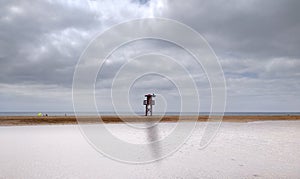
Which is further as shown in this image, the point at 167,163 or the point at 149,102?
the point at 149,102

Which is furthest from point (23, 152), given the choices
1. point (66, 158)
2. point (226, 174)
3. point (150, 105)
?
point (150, 105)

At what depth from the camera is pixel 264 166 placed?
34.4 feet

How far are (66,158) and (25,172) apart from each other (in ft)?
8.42

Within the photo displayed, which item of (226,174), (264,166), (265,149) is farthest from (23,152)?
(265,149)

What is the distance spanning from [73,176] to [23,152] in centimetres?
560

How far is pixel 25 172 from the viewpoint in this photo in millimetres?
9414

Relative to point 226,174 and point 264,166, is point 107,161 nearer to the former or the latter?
point 226,174

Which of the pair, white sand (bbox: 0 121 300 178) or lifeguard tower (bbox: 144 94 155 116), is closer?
white sand (bbox: 0 121 300 178)

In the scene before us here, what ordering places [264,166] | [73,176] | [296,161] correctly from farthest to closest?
[296,161] → [264,166] → [73,176]

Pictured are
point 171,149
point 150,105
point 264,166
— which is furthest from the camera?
point 150,105

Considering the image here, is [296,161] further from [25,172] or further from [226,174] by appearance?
[25,172]

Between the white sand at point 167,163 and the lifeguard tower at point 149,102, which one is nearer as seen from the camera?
the white sand at point 167,163

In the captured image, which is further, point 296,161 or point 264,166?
point 296,161

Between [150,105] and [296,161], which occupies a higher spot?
[150,105]
